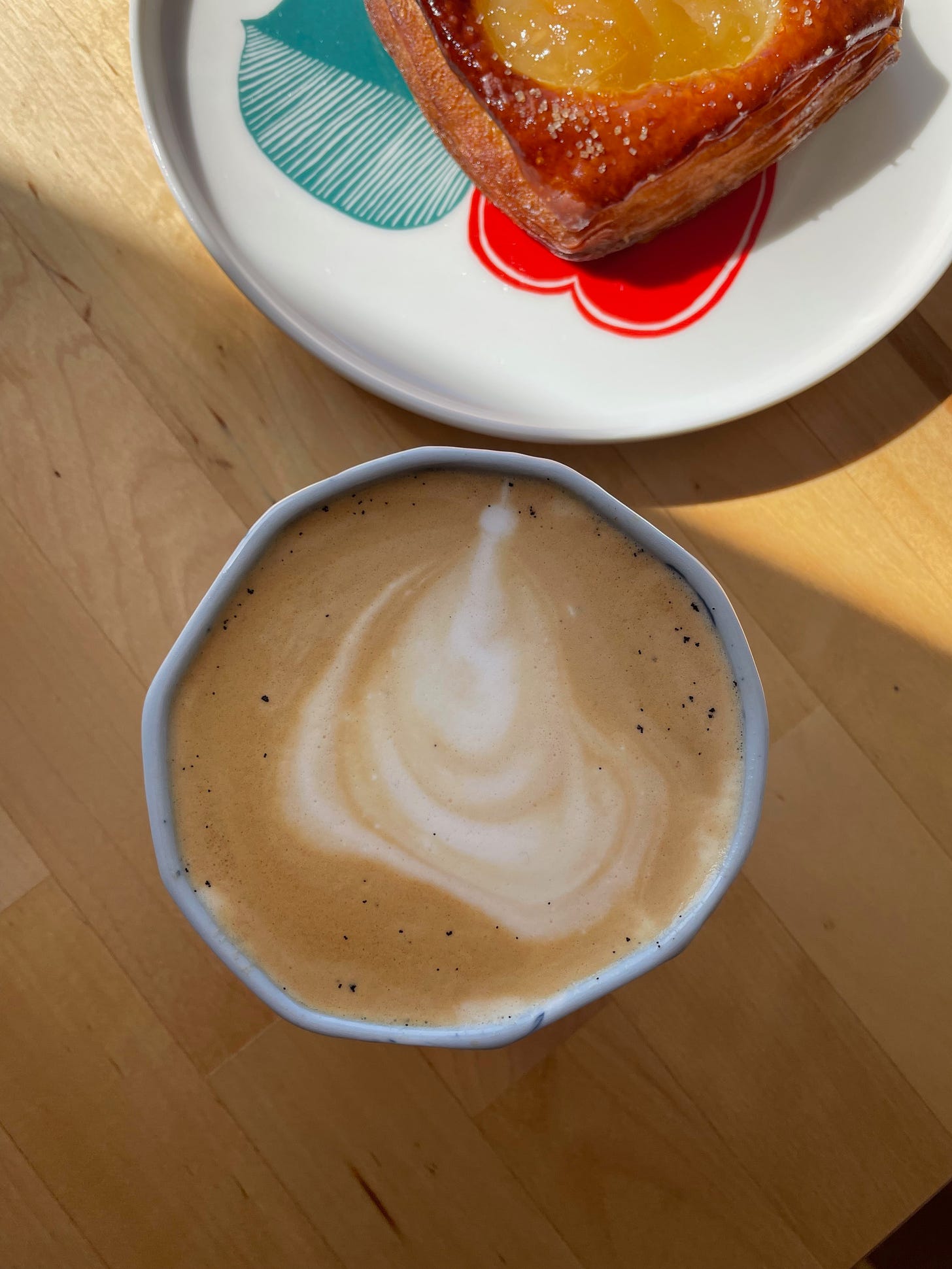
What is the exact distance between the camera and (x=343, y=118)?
638mm

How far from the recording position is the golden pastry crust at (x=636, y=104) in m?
0.54

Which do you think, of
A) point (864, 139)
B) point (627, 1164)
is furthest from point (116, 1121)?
point (864, 139)

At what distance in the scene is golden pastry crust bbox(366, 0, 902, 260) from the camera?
536 millimetres

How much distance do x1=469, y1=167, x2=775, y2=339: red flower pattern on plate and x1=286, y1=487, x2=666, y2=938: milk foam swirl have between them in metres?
0.20

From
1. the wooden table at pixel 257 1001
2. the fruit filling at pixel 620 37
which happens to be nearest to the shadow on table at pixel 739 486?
the wooden table at pixel 257 1001

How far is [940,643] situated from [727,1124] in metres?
0.44

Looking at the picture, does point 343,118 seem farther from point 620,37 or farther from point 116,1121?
point 116,1121

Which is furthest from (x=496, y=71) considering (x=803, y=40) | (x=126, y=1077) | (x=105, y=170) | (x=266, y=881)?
(x=126, y=1077)

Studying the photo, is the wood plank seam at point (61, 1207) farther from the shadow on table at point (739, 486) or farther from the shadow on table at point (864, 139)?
the shadow on table at point (864, 139)

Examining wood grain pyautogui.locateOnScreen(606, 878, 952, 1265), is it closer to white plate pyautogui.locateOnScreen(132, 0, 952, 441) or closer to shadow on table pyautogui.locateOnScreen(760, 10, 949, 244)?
white plate pyautogui.locateOnScreen(132, 0, 952, 441)

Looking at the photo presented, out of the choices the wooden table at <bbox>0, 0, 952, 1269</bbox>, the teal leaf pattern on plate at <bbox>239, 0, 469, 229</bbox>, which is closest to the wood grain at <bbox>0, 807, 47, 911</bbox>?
the wooden table at <bbox>0, 0, 952, 1269</bbox>

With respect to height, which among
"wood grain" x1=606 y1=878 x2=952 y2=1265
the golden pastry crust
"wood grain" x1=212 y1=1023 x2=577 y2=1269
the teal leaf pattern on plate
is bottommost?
"wood grain" x1=606 y1=878 x2=952 y2=1265

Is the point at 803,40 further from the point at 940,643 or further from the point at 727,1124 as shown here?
the point at 727,1124

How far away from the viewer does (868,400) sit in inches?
27.4
